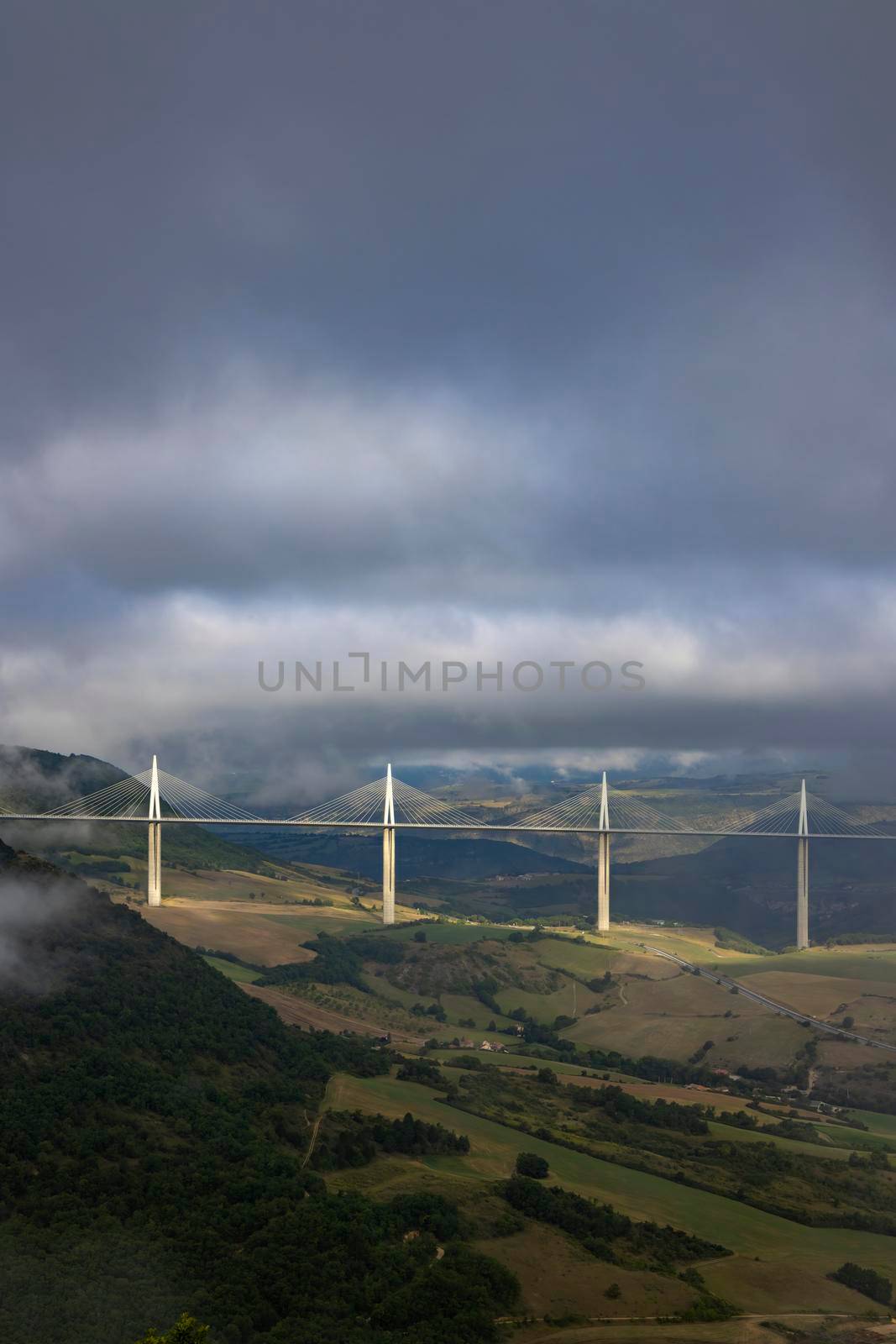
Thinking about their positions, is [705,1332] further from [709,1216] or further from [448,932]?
[448,932]

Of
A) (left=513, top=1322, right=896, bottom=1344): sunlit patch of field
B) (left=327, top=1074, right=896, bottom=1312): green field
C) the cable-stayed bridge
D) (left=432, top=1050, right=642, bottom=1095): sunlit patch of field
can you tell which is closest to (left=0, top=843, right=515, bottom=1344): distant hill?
(left=513, top=1322, right=896, bottom=1344): sunlit patch of field

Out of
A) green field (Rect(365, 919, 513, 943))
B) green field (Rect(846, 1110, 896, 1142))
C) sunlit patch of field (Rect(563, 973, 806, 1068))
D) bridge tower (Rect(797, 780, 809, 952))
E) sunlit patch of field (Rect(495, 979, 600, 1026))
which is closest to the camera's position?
green field (Rect(846, 1110, 896, 1142))

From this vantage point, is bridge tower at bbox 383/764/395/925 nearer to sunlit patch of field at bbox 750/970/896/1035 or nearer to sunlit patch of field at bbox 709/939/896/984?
sunlit patch of field at bbox 709/939/896/984

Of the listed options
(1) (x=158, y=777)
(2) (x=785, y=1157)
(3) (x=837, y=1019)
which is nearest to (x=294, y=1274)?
(2) (x=785, y=1157)

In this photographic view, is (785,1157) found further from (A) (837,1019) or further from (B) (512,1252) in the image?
(A) (837,1019)

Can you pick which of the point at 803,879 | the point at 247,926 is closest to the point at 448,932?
the point at 247,926

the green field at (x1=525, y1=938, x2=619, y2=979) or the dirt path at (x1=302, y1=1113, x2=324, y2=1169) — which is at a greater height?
the dirt path at (x1=302, y1=1113, x2=324, y2=1169)
